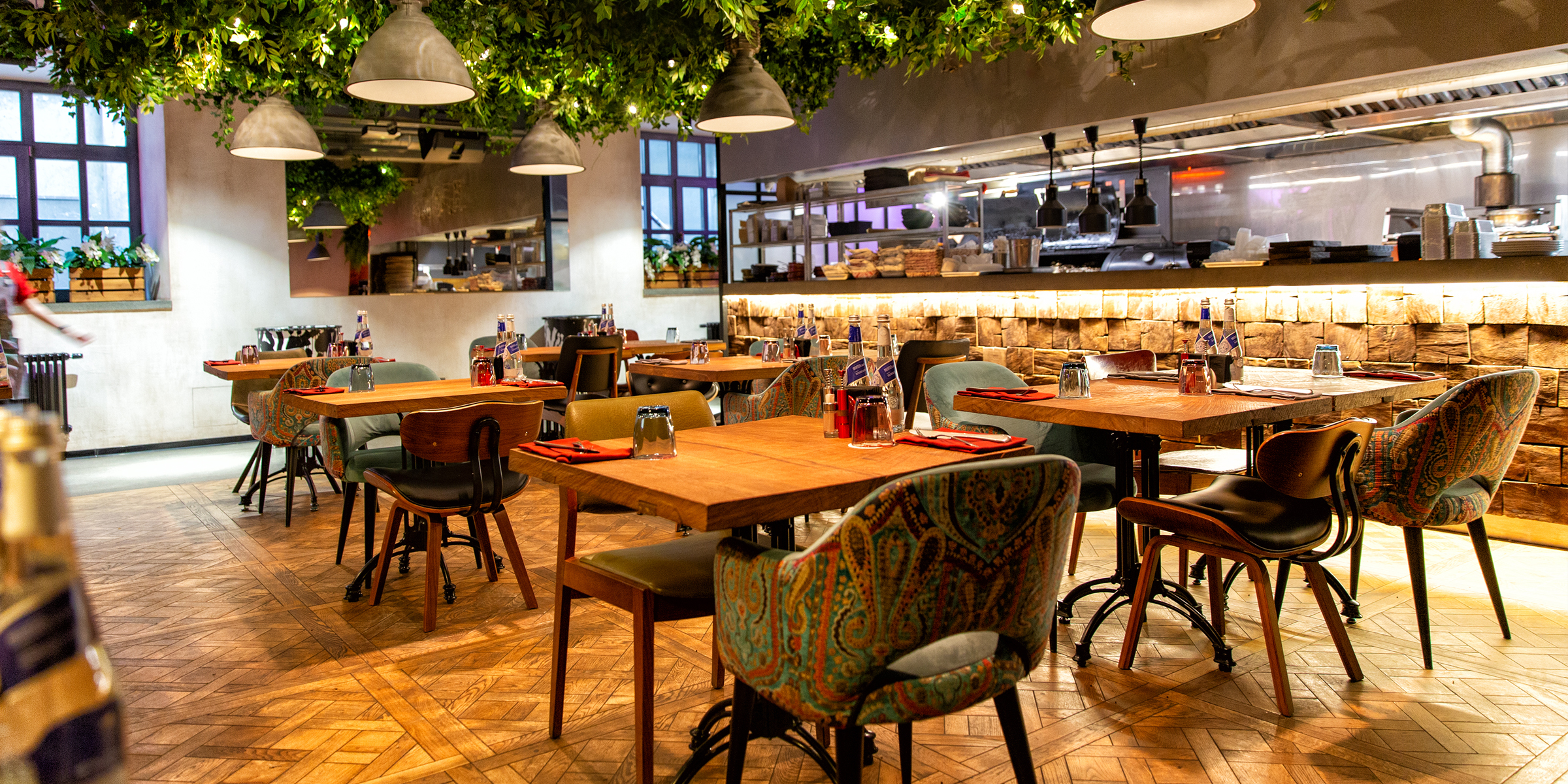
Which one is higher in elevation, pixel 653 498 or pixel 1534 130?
pixel 1534 130

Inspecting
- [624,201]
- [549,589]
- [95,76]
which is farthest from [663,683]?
[624,201]

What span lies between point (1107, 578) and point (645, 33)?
5.51 meters

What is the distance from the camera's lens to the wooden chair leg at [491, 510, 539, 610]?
4.04m

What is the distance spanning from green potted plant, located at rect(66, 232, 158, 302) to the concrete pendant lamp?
3.59 m

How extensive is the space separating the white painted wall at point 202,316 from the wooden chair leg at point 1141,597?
8.75m

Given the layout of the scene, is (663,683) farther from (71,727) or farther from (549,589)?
(71,727)

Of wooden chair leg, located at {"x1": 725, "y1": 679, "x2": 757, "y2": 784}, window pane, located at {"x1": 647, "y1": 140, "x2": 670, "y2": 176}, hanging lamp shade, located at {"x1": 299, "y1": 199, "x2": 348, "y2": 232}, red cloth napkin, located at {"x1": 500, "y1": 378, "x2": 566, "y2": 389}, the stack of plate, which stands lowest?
wooden chair leg, located at {"x1": 725, "y1": 679, "x2": 757, "y2": 784}

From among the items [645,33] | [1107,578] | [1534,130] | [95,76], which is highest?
[645,33]

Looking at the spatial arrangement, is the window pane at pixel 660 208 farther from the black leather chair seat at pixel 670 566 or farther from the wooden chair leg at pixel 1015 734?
the wooden chair leg at pixel 1015 734

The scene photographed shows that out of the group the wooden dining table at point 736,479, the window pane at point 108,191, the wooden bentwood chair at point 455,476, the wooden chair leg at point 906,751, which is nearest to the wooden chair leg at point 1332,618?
the wooden dining table at point 736,479

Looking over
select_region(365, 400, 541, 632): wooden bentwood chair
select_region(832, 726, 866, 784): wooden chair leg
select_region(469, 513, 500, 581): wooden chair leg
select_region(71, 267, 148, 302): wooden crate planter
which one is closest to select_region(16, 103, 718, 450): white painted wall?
select_region(71, 267, 148, 302): wooden crate planter

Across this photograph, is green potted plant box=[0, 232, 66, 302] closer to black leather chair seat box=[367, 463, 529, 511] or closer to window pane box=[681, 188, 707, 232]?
black leather chair seat box=[367, 463, 529, 511]

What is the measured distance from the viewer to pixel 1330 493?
300 cm

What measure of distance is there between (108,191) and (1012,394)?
977cm
